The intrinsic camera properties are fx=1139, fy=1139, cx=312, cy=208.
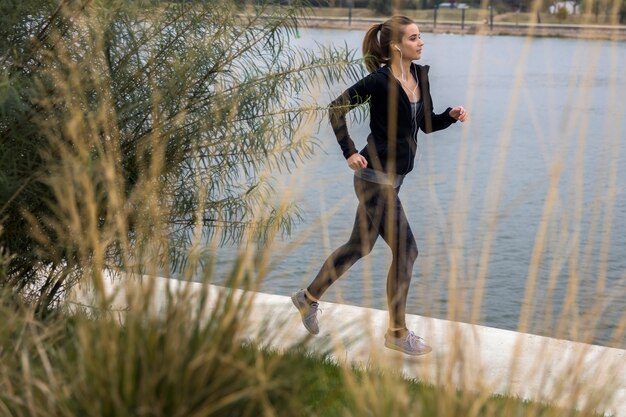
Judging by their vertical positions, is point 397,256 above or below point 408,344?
above

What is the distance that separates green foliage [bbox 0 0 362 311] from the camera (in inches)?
214

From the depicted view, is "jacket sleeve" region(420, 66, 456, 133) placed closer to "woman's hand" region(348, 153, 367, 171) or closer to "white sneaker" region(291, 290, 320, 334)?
"woman's hand" region(348, 153, 367, 171)

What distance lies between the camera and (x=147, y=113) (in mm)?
5848

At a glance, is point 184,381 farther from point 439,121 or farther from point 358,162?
point 439,121

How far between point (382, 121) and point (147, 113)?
123 centimetres

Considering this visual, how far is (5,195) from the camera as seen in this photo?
5.31 m

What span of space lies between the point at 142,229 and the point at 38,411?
241 cm

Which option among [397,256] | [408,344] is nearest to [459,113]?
[397,256]

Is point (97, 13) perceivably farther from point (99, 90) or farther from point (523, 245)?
point (523, 245)

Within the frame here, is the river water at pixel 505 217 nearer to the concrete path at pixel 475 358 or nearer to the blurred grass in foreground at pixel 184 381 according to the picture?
the concrete path at pixel 475 358

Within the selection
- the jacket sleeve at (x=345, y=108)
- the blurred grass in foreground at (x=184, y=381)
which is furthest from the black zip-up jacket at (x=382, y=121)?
the blurred grass in foreground at (x=184, y=381)

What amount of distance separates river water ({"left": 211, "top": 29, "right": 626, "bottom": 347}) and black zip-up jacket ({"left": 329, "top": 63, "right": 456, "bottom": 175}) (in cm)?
18

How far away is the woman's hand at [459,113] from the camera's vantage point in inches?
240

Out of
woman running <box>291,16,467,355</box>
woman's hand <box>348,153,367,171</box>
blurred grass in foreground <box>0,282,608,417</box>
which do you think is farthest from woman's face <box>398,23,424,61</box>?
blurred grass in foreground <box>0,282,608,417</box>
